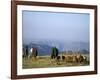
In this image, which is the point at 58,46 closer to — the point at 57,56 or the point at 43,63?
the point at 57,56

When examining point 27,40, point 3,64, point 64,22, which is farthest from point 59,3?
point 3,64

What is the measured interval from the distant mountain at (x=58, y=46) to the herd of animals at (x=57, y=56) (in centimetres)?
4

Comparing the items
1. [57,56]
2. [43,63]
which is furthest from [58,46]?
[43,63]

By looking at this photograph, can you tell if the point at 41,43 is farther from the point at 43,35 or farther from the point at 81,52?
the point at 81,52

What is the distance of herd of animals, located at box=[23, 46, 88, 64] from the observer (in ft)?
6.12

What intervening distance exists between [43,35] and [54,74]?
0.38 m

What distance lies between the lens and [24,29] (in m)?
1.85

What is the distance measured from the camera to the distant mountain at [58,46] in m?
1.91

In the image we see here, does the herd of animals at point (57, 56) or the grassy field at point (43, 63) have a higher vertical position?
the herd of animals at point (57, 56)

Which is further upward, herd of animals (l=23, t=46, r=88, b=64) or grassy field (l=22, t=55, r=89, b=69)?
herd of animals (l=23, t=46, r=88, b=64)

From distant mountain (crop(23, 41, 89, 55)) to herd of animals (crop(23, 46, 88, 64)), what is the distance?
0.04 m

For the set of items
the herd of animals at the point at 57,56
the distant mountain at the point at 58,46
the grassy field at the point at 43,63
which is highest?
the distant mountain at the point at 58,46

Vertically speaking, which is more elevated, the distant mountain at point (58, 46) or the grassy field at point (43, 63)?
the distant mountain at point (58, 46)

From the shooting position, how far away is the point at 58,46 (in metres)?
1.96
